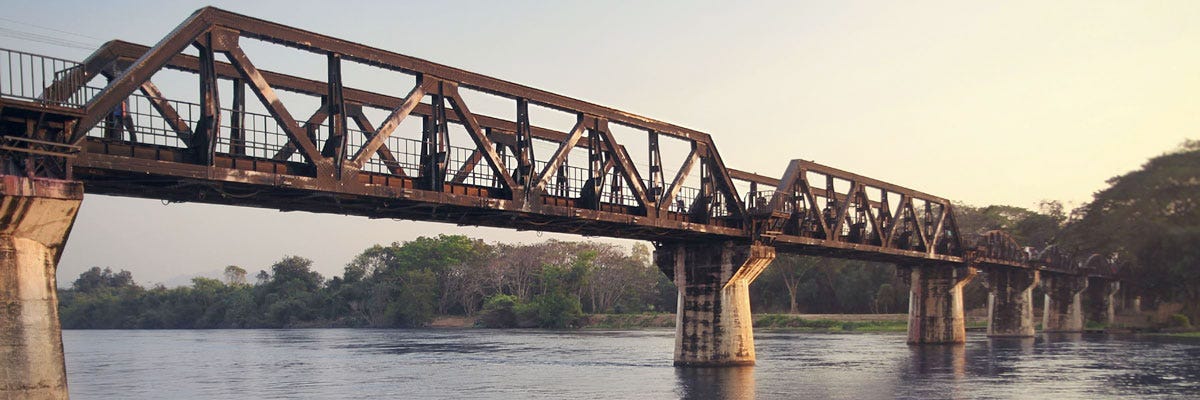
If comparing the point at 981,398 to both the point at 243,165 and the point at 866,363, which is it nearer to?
the point at 866,363

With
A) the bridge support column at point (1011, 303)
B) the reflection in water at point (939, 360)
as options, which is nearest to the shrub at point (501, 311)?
the bridge support column at point (1011, 303)

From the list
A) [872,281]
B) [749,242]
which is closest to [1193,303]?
[872,281]

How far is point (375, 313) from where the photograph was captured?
19262 cm

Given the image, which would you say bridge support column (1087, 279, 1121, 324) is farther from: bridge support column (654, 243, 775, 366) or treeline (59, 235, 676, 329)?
bridge support column (654, 243, 775, 366)

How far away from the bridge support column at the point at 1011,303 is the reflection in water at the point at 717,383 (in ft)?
209

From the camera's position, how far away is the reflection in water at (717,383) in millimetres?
43787

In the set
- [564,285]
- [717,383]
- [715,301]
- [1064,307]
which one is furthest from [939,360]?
[564,285]

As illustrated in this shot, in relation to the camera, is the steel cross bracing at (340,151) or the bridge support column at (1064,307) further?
the bridge support column at (1064,307)

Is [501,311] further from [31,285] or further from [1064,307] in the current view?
[31,285]

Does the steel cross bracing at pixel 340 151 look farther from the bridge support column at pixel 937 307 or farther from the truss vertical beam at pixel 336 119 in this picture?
the bridge support column at pixel 937 307

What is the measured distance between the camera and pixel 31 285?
24516 mm

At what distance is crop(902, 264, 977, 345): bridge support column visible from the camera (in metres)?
91.1

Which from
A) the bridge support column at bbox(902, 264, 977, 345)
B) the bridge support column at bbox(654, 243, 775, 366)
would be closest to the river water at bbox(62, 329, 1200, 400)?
the bridge support column at bbox(654, 243, 775, 366)

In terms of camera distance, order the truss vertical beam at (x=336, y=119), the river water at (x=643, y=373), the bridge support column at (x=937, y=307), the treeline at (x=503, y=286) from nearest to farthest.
Result: 1. the truss vertical beam at (x=336, y=119)
2. the river water at (x=643, y=373)
3. the bridge support column at (x=937, y=307)
4. the treeline at (x=503, y=286)
